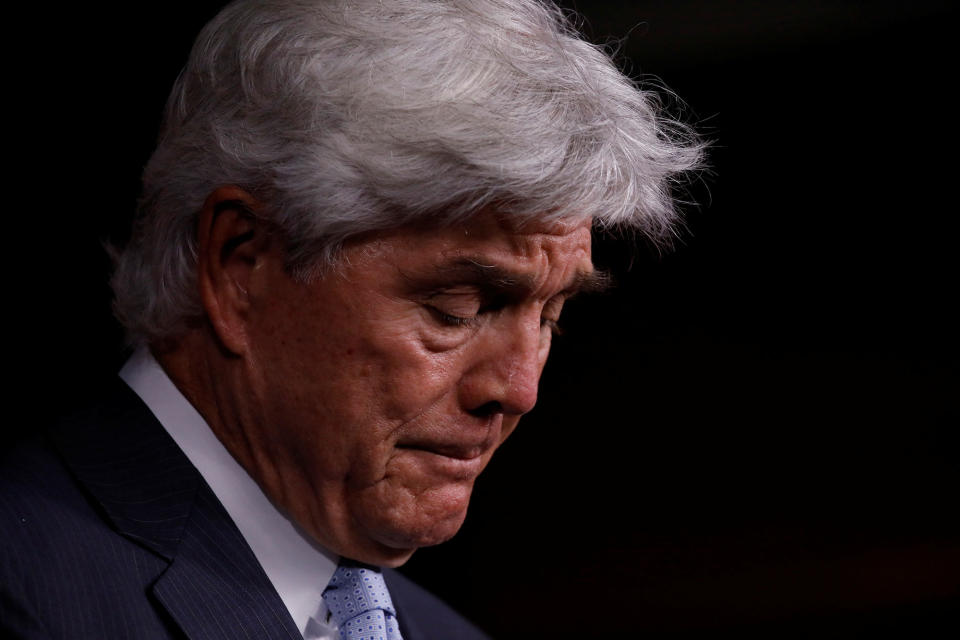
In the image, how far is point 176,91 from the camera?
1.73 meters

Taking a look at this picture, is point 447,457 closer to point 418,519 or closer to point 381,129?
point 418,519

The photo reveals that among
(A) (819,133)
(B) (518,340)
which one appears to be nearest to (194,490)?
(B) (518,340)

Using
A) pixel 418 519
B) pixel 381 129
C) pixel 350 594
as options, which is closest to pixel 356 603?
pixel 350 594

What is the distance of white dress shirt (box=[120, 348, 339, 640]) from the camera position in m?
1.63

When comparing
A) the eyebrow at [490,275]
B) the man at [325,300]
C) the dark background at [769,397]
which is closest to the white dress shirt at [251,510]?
the man at [325,300]

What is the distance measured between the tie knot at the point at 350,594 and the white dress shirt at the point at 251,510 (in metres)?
0.02

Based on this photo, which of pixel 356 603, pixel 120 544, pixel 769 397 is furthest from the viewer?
pixel 769 397

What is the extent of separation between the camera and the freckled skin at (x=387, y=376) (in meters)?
1.54

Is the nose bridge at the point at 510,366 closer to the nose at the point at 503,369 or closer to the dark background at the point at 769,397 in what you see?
the nose at the point at 503,369

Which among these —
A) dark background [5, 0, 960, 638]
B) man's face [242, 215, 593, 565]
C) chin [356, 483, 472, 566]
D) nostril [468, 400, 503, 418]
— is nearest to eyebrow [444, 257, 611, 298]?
man's face [242, 215, 593, 565]

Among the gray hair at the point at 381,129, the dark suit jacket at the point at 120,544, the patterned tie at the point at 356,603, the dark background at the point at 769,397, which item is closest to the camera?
the dark suit jacket at the point at 120,544

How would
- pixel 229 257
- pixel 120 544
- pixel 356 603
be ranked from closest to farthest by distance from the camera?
pixel 120 544 → pixel 229 257 → pixel 356 603

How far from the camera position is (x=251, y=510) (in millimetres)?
1639

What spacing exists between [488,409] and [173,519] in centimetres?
45
